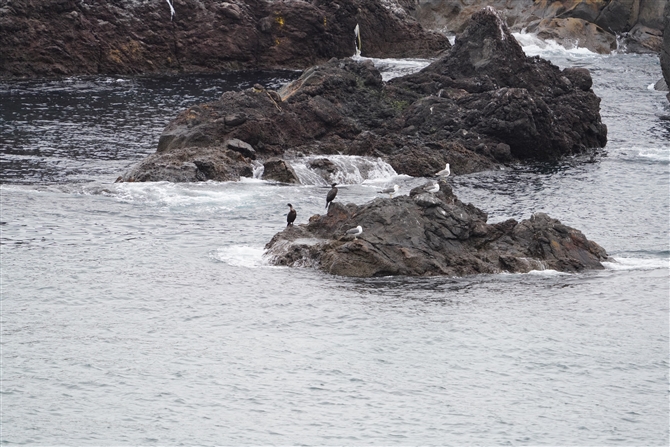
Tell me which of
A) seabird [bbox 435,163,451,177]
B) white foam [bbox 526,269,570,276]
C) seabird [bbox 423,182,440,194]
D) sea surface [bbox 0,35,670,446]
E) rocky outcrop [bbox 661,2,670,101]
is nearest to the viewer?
sea surface [bbox 0,35,670,446]

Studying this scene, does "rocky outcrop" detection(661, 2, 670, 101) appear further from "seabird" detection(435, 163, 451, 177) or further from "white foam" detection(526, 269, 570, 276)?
"white foam" detection(526, 269, 570, 276)

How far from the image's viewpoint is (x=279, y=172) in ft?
117

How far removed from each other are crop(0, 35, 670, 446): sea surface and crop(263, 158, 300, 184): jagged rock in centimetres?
69

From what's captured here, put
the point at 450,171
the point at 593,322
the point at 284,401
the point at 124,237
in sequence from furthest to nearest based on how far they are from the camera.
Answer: the point at 450,171
the point at 124,237
the point at 593,322
the point at 284,401

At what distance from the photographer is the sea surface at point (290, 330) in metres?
18.4

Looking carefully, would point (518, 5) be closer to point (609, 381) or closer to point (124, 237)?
point (124, 237)

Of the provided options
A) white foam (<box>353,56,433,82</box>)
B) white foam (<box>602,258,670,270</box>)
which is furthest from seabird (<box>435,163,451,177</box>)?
white foam (<box>353,56,433,82</box>)

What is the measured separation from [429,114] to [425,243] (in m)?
17.1

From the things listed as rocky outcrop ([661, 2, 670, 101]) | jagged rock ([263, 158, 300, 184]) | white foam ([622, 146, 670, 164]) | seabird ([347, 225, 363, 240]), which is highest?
rocky outcrop ([661, 2, 670, 101])

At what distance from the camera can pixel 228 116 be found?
127ft

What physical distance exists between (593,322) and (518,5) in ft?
231

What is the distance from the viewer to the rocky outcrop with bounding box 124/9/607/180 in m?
38.7

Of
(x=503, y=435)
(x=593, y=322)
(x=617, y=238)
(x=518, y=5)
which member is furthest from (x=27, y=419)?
(x=518, y=5)

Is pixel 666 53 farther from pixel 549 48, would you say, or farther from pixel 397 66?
pixel 549 48
